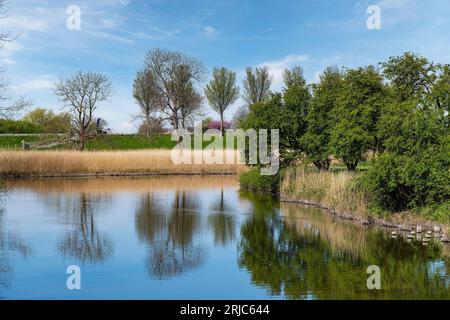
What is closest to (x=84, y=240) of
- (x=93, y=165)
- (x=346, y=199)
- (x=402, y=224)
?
(x=402, y=224)

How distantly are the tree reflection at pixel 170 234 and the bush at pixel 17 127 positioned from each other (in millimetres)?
42240

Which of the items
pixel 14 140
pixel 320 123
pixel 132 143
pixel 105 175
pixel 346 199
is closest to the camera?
pixel 346 199

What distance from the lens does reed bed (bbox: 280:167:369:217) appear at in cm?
1842

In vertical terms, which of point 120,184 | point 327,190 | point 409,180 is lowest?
point 120,184

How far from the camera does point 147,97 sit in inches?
2244

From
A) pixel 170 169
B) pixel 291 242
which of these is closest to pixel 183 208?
pixel 291 242

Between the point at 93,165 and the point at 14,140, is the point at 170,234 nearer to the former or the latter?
the point at 93,165

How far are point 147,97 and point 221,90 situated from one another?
1140 cm

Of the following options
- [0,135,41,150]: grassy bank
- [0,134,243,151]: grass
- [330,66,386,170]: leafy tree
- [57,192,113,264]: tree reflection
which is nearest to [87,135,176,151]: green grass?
[0,134,243,151]: grass

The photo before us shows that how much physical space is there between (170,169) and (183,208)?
61.2 ft

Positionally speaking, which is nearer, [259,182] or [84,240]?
[84,240]

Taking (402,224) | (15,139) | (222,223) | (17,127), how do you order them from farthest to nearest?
1. (17,127)
2. (15,139)
3. (222,223)
4. (402,224)

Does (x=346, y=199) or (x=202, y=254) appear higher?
(x=346, y=199)

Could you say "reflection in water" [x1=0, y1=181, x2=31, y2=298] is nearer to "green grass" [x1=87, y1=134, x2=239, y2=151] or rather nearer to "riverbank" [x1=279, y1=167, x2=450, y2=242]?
"riverbank" [x1=279, y1=167, x2=450, y2=242]
